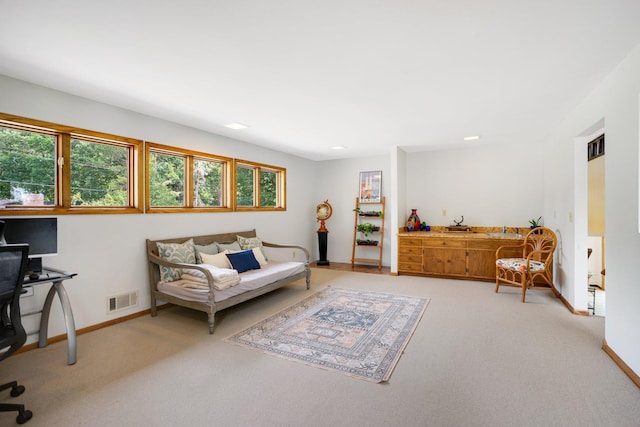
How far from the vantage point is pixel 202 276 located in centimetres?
346

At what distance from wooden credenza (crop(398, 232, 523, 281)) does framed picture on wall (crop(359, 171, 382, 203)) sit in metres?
1.23

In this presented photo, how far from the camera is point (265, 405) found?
203 cm

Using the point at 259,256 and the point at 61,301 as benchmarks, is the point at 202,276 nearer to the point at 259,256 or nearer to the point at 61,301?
the point at 61,301

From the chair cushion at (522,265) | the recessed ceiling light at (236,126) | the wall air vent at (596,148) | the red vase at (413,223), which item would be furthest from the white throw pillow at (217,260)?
the wall air vent at (596,148)

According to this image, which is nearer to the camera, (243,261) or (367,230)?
(243,261)

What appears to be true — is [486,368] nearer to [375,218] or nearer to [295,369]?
[295,369]

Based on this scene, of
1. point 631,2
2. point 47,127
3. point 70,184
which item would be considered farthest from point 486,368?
point 47,127

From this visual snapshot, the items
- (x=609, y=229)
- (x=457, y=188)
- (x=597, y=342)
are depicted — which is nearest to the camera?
(x=609, y=229)

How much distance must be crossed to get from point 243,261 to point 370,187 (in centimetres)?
361

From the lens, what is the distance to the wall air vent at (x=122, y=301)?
3.43m

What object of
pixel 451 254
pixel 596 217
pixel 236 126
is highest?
pixel 236 126

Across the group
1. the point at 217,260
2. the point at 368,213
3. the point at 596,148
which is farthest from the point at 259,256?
the point at 596,148

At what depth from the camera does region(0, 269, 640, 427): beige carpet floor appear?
190 cm

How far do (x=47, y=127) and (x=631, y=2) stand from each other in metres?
4.68
